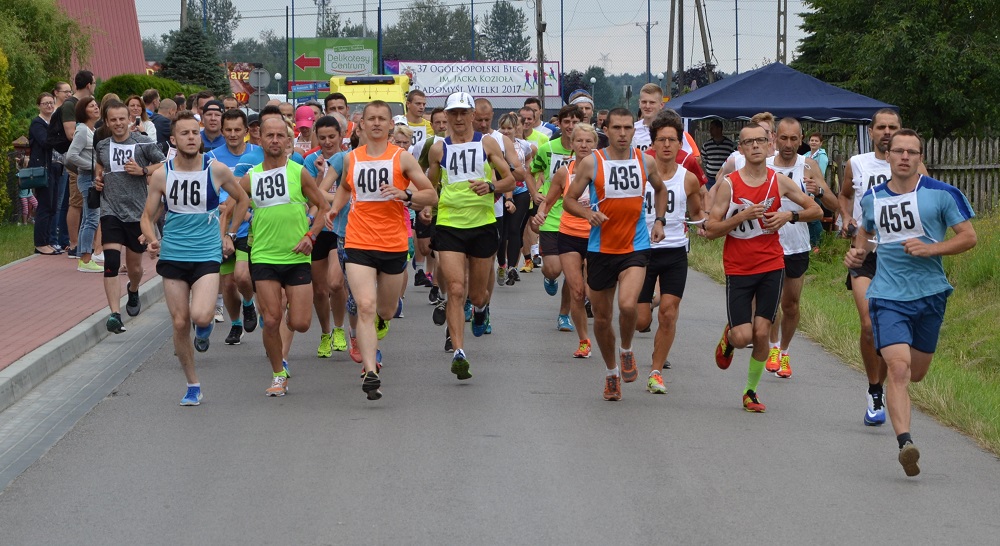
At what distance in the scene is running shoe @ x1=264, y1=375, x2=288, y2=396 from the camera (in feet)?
32.4

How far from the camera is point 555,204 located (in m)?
13.3

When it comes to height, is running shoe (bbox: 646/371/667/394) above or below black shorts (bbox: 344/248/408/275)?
below

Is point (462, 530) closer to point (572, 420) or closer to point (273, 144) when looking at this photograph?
point (572, 420)

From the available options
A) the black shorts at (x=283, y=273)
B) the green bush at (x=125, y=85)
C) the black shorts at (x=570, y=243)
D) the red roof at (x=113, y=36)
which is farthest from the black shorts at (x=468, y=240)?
the red roof at (x=113, y=36)

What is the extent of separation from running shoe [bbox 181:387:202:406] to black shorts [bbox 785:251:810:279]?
14.4 feet

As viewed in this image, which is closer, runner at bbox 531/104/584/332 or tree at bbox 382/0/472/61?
runner at bbox 531/104/584/332

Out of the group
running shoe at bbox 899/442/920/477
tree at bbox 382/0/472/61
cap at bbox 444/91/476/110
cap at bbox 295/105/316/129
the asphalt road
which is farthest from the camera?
tree at bbox 382/0/472/61

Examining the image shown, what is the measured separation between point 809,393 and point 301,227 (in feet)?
12.7

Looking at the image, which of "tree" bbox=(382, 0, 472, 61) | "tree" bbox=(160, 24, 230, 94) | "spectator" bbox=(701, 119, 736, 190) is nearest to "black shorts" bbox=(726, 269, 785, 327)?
"spectator" bbox=(701, 119, 736, 190)

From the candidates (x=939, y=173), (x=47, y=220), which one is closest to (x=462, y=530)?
(x=47, y=220)

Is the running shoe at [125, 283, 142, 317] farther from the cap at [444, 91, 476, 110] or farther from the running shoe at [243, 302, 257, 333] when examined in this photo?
the cap at [444, 91, 476, 110]

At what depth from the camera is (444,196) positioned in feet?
34.8

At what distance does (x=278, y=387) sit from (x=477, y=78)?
6452 centimetres

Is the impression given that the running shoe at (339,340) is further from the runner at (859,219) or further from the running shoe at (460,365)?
the runner at (859,219)
